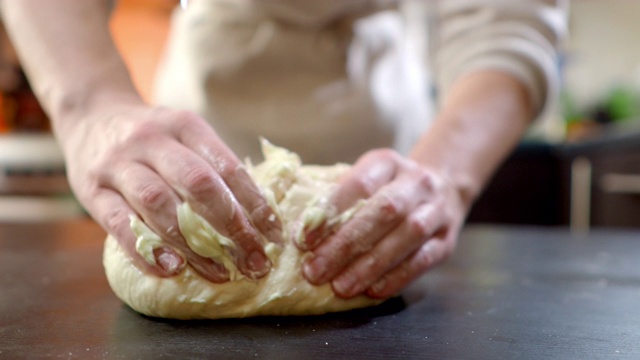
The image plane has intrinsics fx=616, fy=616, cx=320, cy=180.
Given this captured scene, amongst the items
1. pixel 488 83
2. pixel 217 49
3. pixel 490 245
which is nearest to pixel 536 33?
pixel 488 83

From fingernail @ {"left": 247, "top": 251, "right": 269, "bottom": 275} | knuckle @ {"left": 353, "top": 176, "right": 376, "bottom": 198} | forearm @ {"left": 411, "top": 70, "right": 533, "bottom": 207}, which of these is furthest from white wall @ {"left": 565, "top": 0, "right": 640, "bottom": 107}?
fingernail @ {"left": 247, "top": 251, "right": 269, "bottom": 275}

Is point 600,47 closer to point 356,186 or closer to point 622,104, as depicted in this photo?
point 622,104

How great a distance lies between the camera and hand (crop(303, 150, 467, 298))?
0.73 metres

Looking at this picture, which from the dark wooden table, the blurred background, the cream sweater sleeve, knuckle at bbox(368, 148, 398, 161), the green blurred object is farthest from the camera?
the green blurred object

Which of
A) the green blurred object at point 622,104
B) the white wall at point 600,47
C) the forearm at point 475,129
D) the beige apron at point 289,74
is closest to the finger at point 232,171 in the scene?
the forearm at point 475,129

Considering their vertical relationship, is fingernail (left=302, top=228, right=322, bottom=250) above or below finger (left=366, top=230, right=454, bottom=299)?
above

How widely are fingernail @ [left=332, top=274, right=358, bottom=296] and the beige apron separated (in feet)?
1.76

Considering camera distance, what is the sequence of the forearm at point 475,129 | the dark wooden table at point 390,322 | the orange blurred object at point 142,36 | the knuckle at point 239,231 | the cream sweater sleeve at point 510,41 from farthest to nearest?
1. the orange blurred object at point 142,36
2. the cream sweater sleeve at point 510,41
3. the forearm at point 475,129
4. the knuckle at point 239,231
5. the dark wooden table at point 390,322

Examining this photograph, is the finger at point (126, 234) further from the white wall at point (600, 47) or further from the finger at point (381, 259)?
the white wall at point (600, 47)

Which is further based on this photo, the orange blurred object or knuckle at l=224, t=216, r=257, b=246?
the orange blurred object

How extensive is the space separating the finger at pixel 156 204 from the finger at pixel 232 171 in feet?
0.18

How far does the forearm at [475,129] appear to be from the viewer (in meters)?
0.95

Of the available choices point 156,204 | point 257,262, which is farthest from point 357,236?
point 156,204

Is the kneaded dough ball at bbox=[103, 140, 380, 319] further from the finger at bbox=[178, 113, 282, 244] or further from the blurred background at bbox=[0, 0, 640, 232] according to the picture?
the blurred background at bbox=[0, 0, 640, 232]
